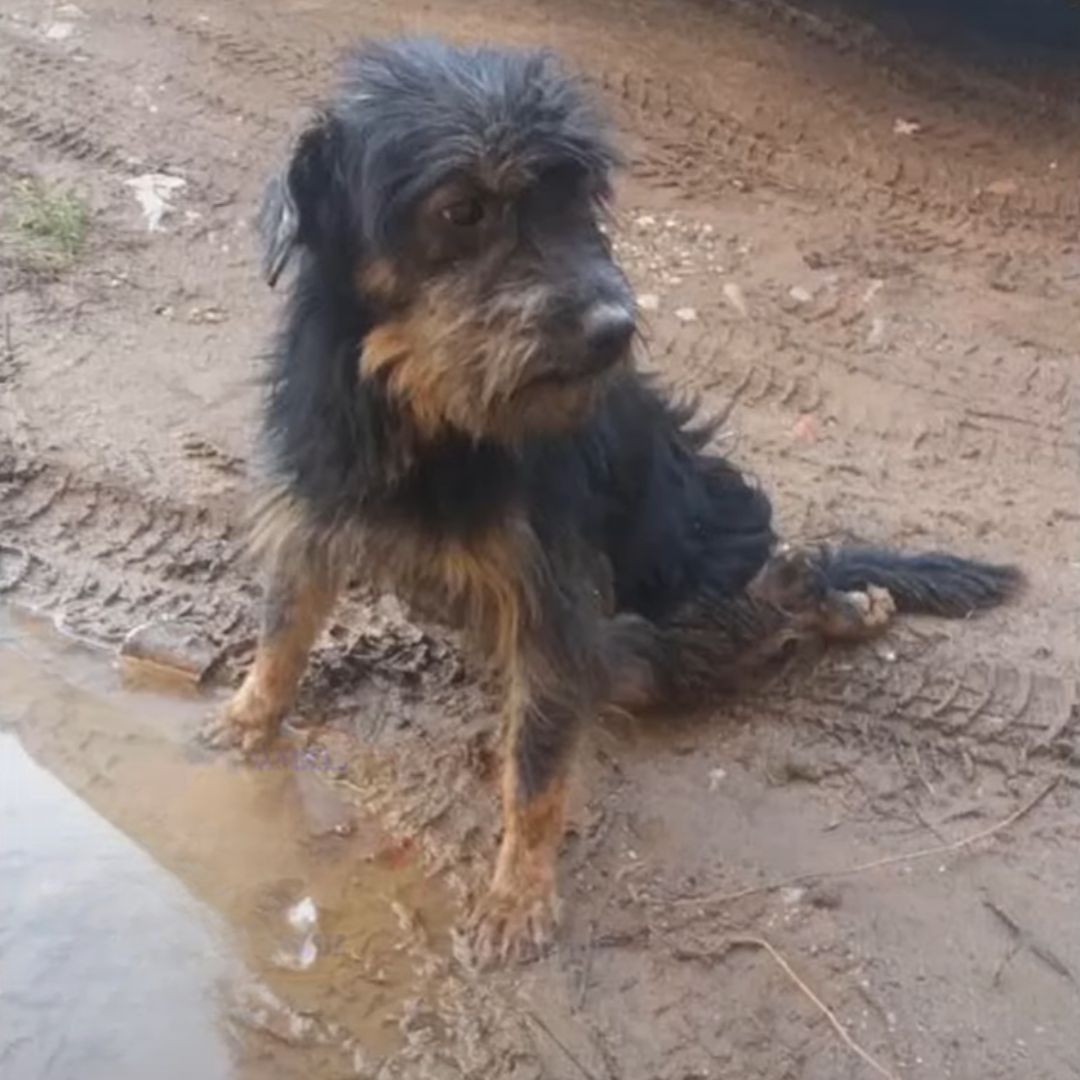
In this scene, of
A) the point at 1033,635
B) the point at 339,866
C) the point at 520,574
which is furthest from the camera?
the point at 1033,635

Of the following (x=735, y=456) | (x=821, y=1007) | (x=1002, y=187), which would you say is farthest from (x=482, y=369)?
(x=1002, y=187)

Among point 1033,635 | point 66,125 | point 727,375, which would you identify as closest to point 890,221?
point 727,375

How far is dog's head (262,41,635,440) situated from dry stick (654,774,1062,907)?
1367mm

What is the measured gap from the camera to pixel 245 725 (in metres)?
5.11

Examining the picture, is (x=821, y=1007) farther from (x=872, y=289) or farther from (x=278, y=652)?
(x=872, y=289)

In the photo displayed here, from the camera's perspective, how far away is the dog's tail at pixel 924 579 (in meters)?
5.46

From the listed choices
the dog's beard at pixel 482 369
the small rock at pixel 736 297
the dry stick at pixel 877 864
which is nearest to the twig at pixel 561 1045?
the dry stick at pixel 877 864

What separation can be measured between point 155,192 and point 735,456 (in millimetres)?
2455

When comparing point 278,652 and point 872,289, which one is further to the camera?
point 872,289

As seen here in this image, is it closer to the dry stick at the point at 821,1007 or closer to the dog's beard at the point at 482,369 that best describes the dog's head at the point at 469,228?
the dog's beard at the point at 482,369

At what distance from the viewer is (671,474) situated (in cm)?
503

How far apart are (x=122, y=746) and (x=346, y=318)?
62.9 inches

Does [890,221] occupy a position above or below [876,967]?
above

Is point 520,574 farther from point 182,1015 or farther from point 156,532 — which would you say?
point 156,532
